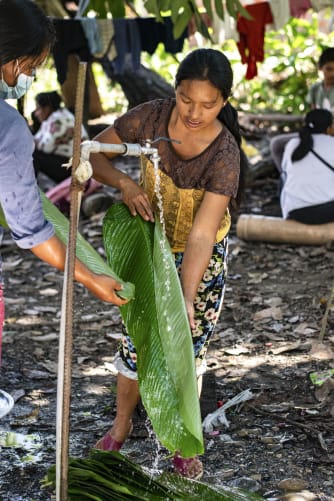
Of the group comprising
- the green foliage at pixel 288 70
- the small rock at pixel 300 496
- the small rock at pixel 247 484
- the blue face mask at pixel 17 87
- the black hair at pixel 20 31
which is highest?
the black hair at pixel 20 31

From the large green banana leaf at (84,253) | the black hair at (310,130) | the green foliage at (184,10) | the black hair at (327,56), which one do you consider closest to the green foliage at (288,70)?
the black hair at (327,56)

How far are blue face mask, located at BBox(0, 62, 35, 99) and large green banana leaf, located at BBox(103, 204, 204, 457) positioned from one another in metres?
0.74

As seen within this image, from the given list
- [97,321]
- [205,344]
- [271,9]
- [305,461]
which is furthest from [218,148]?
[271,9]

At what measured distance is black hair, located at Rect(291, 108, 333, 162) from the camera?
6.61 meters

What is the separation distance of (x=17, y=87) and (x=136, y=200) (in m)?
0.77

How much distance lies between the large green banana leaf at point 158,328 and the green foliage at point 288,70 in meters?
7.87

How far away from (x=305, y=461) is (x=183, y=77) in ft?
5.66

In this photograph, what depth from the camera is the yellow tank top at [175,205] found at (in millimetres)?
3166

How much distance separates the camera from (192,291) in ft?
10.1

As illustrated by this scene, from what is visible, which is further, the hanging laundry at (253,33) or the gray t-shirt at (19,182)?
the hanging laundry at (253,33)

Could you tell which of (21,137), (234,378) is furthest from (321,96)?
(21,137)

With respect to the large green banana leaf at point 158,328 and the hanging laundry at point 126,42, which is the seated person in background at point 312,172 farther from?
the large green banana leaf at point 158,328

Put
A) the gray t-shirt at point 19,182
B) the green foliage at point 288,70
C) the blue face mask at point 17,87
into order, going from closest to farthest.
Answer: the gray t-shirt at point 19,182
the blue face mask at point 17,87
the green foliage at point 288,70

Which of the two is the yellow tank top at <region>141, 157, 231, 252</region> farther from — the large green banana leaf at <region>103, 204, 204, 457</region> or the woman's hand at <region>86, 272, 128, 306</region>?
the woman's hand at <region>86, 272, 128, 306</region>
